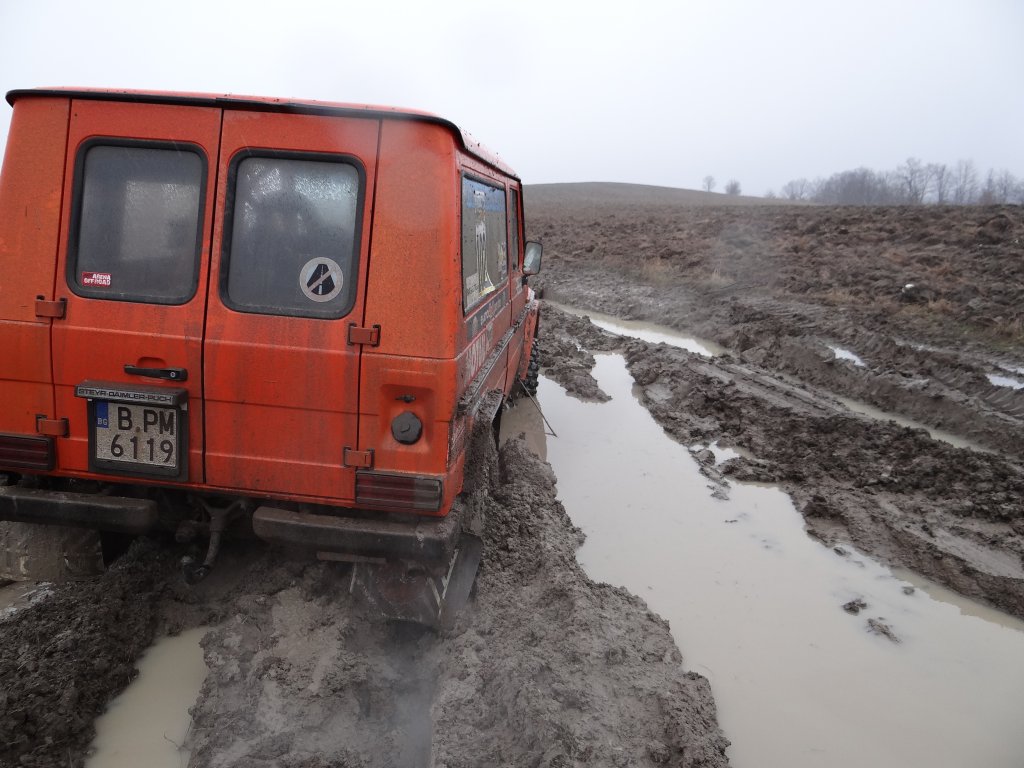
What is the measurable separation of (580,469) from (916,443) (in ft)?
10.5

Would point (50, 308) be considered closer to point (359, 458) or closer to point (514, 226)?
point (359, 458)

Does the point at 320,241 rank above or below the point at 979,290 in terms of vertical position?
below

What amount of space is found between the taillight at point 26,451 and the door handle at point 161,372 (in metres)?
0.53

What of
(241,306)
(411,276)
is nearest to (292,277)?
(241,306)

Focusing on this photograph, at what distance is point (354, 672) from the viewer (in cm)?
299

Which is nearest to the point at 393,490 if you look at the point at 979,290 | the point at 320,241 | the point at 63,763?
the point at 320,241

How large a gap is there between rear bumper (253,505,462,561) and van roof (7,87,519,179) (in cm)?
168

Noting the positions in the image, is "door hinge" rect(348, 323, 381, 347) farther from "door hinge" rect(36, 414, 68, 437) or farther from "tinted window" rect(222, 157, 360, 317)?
"door hinge" rect(36, 414, 68, 437)

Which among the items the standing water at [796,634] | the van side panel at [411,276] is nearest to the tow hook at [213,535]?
the van side panel at [411,276]

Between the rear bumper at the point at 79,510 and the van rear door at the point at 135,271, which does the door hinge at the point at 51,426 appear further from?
the rear bumper at the point at 79,510

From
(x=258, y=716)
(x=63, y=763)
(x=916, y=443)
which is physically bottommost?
(x=63, y=763)

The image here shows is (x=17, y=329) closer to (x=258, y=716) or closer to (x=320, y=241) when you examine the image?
(x=320, y=241)

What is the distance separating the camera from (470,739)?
2699 millimetres

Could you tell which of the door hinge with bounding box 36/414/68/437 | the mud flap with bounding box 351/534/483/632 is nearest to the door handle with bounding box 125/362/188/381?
the door hinge with bounding box 36/414/68/437
